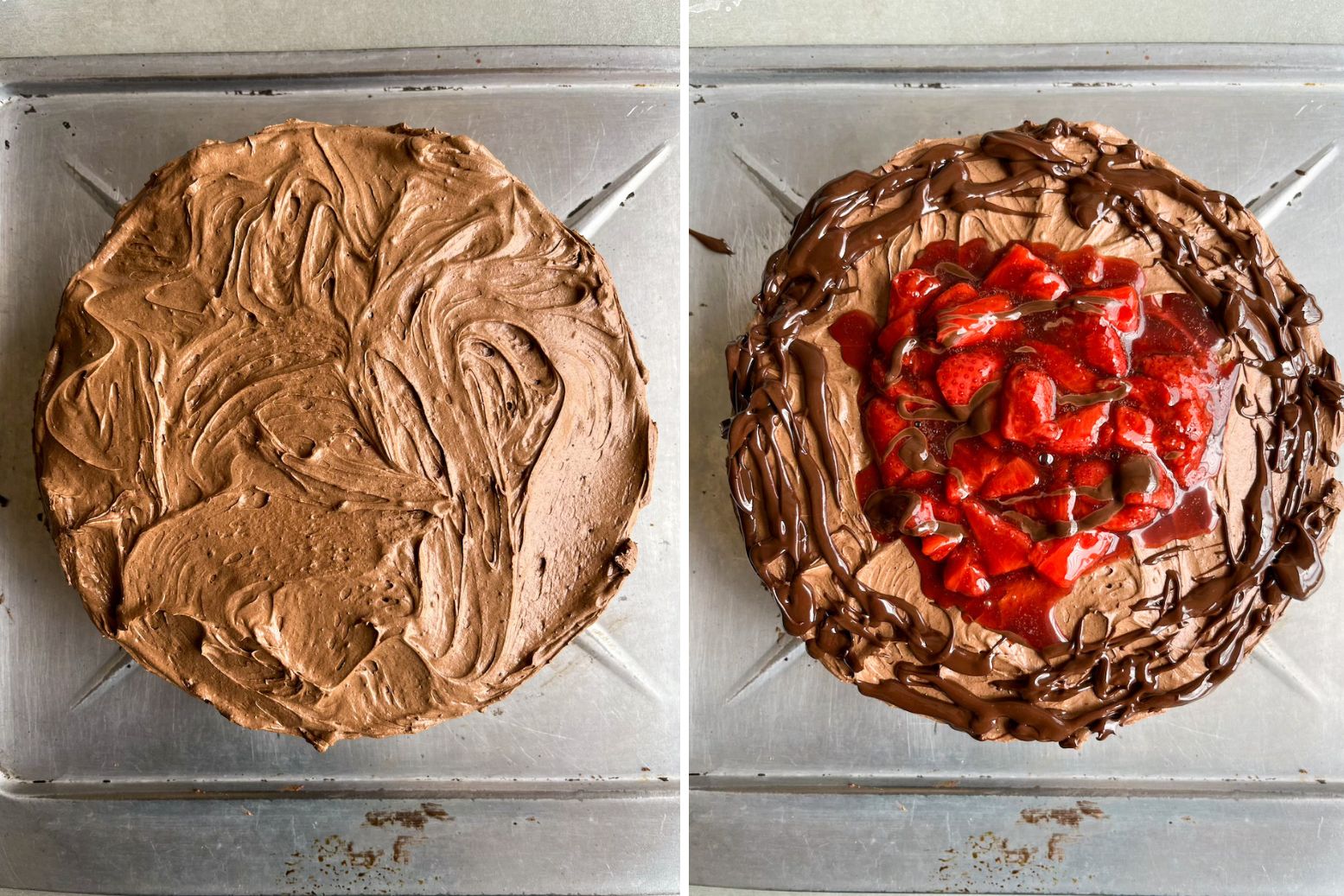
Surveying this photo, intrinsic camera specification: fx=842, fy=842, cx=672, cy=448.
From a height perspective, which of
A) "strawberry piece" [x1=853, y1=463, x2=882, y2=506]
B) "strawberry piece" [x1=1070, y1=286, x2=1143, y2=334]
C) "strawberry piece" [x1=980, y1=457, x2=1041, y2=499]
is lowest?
"strawberry piece" [x1=853, y1=463, x2=882, y2=506]

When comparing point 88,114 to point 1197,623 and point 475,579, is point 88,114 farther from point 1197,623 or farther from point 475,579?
point 1197,623

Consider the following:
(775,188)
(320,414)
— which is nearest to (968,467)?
(775,188)

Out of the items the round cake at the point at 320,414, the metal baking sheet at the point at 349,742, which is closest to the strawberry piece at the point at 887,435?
the round cake at the point at 320,414

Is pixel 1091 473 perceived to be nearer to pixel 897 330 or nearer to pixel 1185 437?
pixel 1185 437

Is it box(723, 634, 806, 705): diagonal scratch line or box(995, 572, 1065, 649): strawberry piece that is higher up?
box(995, 572, 1065, 649): strawberry piece

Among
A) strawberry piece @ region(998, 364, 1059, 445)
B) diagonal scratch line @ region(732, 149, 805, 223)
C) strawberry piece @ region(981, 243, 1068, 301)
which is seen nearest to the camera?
strawberry piece @ region(998, 364, 1059, 445)

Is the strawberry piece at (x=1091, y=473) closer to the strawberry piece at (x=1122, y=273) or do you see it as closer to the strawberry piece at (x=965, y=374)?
the strawberry piece at (x=965, y=374)

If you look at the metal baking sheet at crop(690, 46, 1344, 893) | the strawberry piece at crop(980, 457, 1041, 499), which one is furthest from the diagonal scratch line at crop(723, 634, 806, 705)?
the strawberry piece at crop(980, 457, 1041, 499)

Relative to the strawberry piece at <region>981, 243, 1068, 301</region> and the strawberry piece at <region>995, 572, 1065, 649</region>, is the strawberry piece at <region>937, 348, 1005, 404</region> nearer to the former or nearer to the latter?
the strawberry piece at <region>981, 243, 1068, 301</region>
